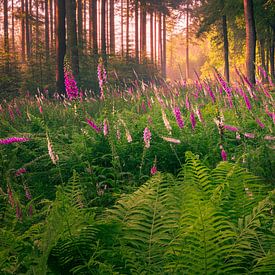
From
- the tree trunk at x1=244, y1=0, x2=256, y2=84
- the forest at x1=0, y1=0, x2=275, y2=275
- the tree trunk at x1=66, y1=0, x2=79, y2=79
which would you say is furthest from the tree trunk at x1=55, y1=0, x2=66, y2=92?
the forest at x1=0, y1=0, x2=275, y2=275

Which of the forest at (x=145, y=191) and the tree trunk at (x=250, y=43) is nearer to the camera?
the forest at (x=145, y=191)

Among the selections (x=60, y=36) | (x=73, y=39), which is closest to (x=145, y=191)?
(x=60, y=36)

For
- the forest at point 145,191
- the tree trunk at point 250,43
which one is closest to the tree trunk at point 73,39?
the tree trunk at point 250,43

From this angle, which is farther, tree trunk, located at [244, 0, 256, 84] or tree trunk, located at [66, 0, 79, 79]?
tree trunk, located at [66, 0, 79, 79]

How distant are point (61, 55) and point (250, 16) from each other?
7.93 metres

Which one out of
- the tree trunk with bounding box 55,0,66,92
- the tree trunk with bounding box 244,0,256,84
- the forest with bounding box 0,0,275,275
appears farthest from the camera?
the tree trunk with bounding box 55,0,66,92

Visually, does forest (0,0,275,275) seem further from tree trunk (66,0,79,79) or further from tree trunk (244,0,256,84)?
tree trunk (66,0,79,79)

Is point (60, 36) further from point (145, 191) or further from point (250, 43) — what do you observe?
point (145, 191)

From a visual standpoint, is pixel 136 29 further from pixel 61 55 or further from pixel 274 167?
pixel 274 167

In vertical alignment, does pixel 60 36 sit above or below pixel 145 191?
above

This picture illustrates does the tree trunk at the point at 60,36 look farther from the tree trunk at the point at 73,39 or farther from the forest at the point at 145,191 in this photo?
the forest at the point at 145,191

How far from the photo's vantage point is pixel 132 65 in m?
30.2

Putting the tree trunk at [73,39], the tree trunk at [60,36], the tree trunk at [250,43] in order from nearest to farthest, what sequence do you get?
the tree trunk at [250,43]
the tree trunk at [60,36]
the tree trunk at [73,39]

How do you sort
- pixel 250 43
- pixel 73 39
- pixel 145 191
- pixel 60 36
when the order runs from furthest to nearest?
1. pixel 73 39
2. pixel 60 36
3. pixel 250 43
4. pixel 145 191
